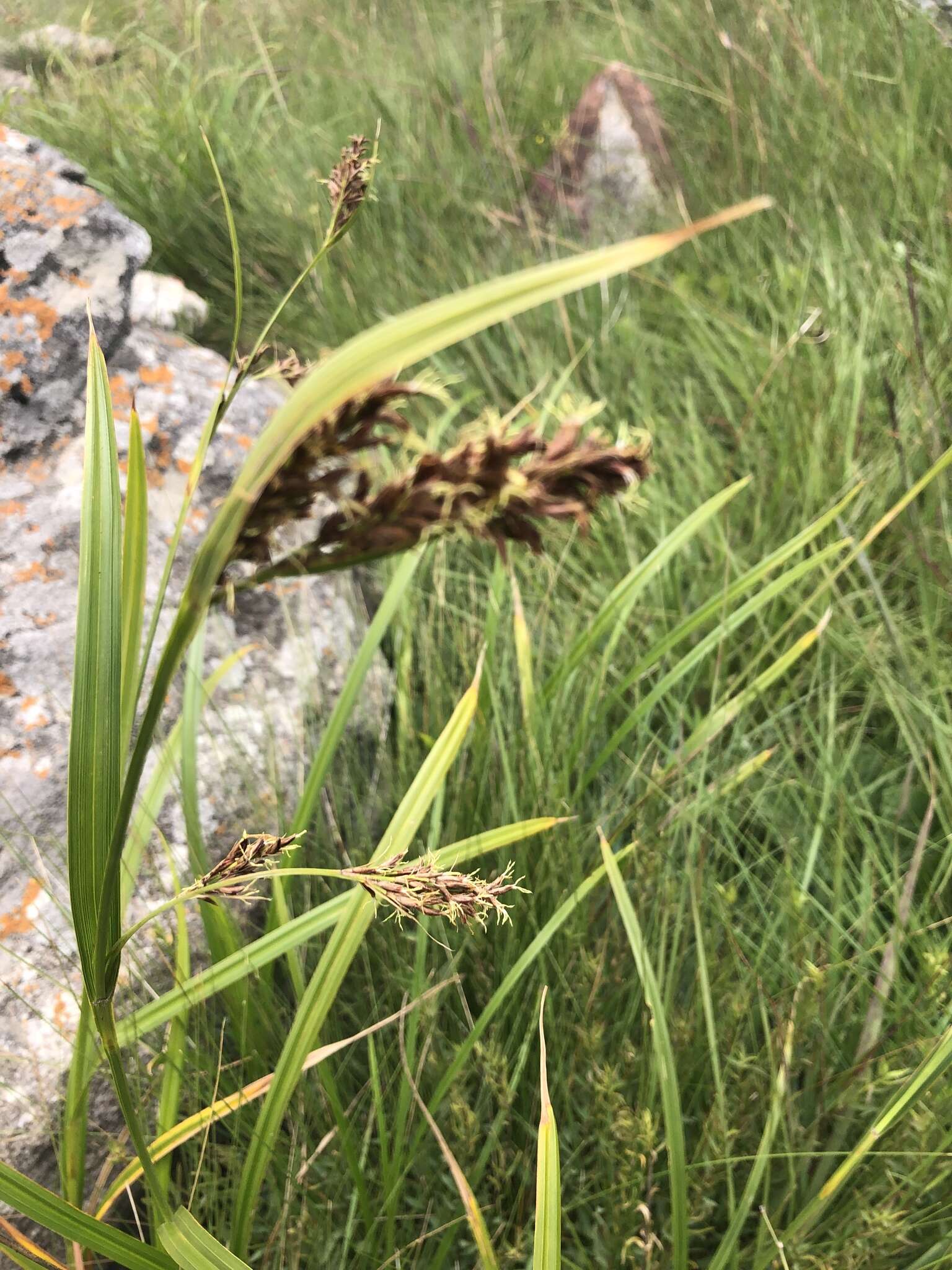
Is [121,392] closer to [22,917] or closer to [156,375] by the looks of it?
[156,375]

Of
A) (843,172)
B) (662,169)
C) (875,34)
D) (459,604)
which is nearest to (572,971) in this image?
(459,604)

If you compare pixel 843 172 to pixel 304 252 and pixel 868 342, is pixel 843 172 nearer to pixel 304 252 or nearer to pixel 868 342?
pixel 868 342

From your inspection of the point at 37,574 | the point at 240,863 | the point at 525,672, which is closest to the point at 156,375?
the point at 37,574

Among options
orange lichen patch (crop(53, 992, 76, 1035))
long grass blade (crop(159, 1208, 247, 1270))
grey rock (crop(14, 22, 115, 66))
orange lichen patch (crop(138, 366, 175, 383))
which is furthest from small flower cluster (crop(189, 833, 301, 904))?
grey rock (crop(14, 22, 115, 66))

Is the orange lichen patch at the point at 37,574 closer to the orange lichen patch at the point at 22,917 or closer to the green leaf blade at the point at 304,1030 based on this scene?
the orange lichen patch at the point at 22,917

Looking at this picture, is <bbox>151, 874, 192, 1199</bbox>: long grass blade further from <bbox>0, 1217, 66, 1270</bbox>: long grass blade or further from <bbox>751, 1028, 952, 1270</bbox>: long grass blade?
<bbox>751, 1028, 952, 1270</bbox>: long grass blade

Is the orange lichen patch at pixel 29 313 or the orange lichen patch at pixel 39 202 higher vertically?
the orange lichen patch at pixel 39 202

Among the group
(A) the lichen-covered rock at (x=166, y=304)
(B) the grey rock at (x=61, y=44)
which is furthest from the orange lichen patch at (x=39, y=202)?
(B) the grey rock at (x=61, y=44)
